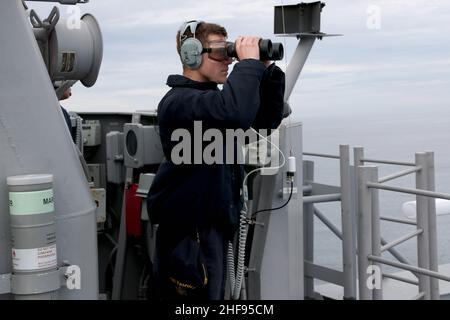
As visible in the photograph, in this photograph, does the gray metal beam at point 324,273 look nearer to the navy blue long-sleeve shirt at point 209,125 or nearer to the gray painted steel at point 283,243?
the gray painted steel at point 283,243

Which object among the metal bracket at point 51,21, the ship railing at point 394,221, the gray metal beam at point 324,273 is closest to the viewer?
the metal bracket at point 51,21

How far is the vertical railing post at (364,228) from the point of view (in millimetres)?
4016

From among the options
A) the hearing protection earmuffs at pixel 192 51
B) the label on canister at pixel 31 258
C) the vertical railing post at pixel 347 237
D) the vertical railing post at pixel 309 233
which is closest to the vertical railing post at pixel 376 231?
the vertical railing post at pixel 347 237

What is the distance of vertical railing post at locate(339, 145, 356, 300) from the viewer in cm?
449

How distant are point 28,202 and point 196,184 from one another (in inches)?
24.1

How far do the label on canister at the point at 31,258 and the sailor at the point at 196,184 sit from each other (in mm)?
453

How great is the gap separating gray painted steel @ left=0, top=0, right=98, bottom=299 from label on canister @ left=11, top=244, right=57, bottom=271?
0.08 m

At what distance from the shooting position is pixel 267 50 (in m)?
2.41

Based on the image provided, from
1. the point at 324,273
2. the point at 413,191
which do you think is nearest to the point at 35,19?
the point at 413,191

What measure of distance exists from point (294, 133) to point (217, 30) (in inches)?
56.0

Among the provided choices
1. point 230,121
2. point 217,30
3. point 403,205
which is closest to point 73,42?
point 217,30

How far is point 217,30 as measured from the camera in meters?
2.53

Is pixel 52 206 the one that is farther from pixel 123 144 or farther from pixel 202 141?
pixel 123 144

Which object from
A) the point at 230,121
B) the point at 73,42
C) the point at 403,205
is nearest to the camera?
the point at 230,121
